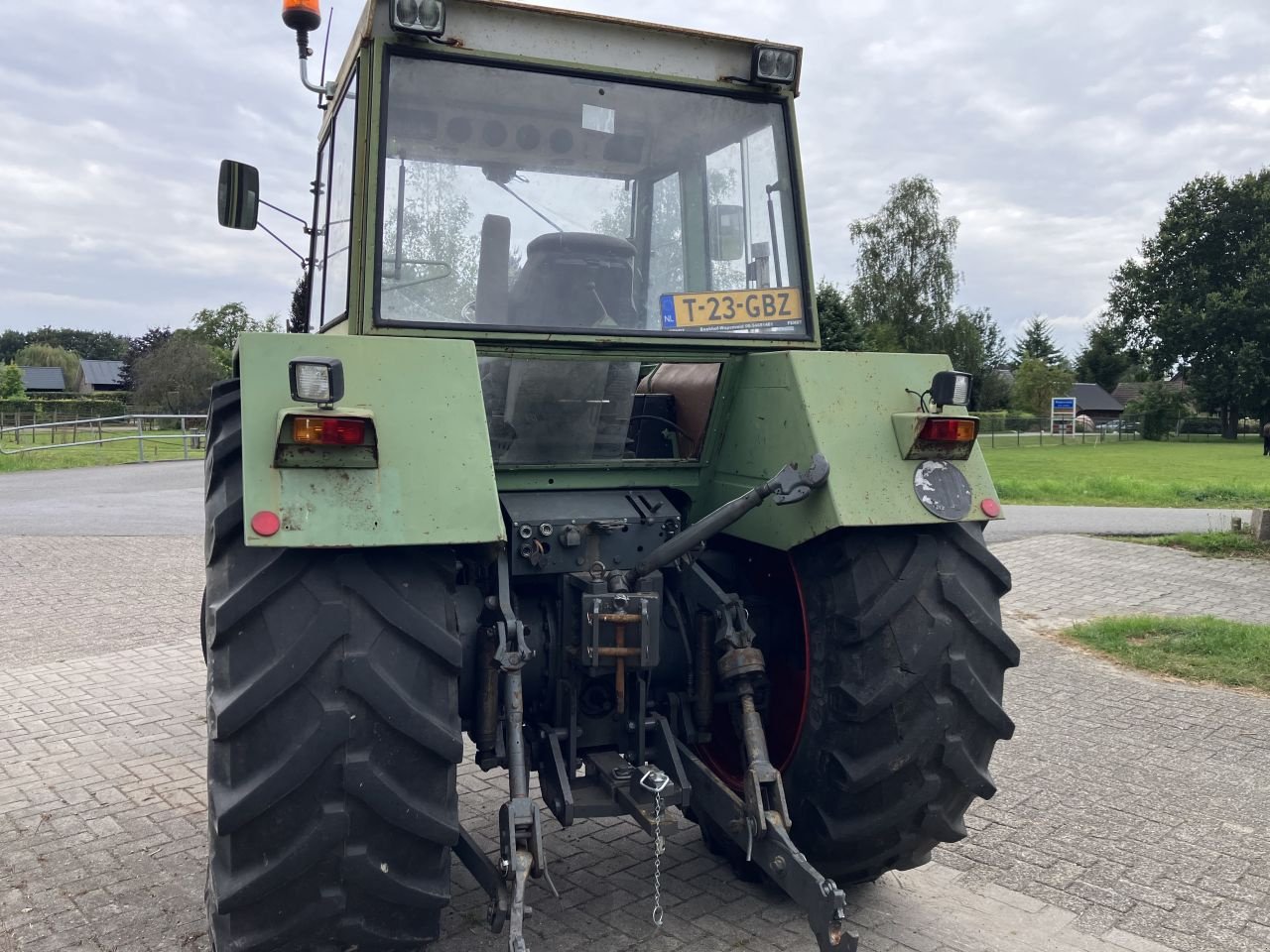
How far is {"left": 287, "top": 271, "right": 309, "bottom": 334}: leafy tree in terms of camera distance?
4.56 meters

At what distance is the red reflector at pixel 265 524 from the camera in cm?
248

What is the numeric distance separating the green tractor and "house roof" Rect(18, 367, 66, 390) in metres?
91.8

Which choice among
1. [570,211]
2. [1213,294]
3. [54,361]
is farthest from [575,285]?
[54,361]

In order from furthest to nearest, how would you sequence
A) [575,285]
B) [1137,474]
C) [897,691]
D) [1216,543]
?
[1137,474] → [1216,543] → [575,285] → [897,691]

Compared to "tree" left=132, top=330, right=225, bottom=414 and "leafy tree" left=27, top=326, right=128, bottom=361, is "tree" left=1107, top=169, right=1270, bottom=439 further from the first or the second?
"leafy tree" left=27, top=326, right=128, bottom=361

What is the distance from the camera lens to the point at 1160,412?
5378 cm

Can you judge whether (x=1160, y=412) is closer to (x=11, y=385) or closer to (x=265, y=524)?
(x=11, y=385)

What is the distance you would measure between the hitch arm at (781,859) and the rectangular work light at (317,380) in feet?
5.26

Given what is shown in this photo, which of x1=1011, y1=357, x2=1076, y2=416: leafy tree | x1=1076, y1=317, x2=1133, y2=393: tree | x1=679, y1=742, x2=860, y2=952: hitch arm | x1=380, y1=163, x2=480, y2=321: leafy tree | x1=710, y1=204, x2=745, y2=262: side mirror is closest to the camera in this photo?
x1=679, y1=742, x2=860, y2=952: hitch arm

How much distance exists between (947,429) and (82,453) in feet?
87.9

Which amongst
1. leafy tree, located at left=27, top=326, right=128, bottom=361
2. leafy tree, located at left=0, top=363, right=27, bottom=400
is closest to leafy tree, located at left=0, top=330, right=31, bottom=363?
leafy tree, located at left=27, top=326, right=128, bottom=361

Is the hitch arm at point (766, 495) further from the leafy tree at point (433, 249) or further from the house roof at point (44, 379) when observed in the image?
the house roof at point (44, 379)

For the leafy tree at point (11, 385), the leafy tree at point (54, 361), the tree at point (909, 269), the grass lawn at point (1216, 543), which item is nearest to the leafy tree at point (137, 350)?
the leafy tree at point (11, 385)

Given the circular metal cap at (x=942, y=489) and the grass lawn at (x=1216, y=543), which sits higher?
the circular metal cap at (x=942, y=489)
